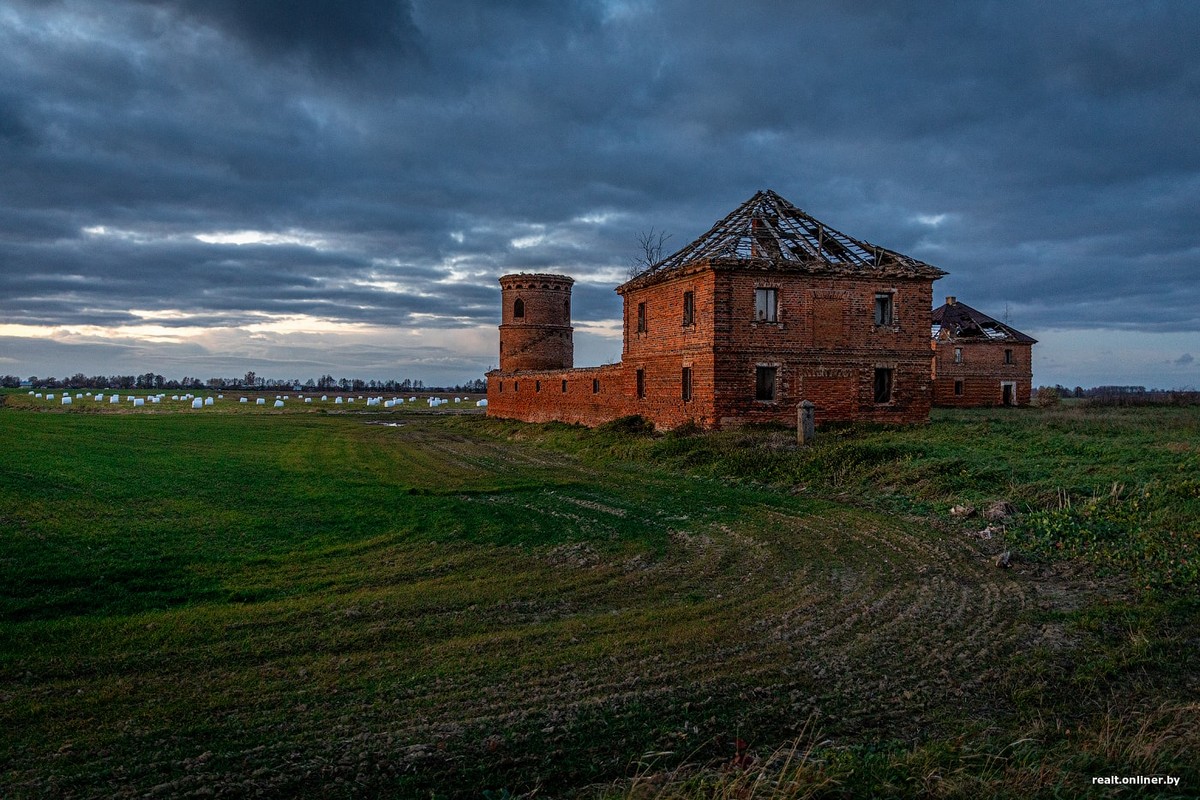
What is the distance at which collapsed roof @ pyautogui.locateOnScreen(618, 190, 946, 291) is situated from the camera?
984 inches

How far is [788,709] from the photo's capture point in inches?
218

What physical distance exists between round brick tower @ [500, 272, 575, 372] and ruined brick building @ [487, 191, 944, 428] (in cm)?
1897

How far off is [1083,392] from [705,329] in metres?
92.5

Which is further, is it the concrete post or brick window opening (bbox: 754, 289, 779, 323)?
brick window opening (bbox: 754, 289, 779, 323)

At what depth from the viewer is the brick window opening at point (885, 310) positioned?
2620 cm

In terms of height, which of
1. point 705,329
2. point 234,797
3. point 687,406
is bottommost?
point 234,797

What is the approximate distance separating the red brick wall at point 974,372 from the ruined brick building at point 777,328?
82.1 ft

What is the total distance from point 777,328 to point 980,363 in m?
31.5

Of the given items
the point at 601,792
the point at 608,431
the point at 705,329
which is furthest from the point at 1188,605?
the point at 608,431

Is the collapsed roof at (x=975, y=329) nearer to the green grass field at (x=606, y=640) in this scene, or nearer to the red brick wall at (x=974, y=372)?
the red brick wall at (x=974, y=372)

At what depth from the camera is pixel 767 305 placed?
2509cm

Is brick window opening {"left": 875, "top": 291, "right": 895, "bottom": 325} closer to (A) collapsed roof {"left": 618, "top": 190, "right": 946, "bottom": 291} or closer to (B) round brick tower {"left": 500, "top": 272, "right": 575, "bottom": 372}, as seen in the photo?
(A) collapsed roof {"left": 618, "top": 190, "right": 946, "bottom": 291}

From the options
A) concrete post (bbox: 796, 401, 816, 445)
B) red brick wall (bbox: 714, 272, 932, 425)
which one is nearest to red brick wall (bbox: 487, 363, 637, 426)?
red brick wall (bbox: 714, 272, 932, 425)

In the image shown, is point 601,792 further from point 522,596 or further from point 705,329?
point 705,329
